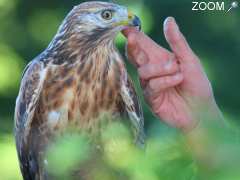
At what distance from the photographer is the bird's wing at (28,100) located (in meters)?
2.34

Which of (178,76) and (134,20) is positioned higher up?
(134,20)

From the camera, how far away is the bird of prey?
2.34 m

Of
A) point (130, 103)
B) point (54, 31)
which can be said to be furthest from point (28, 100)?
point (54, 31)

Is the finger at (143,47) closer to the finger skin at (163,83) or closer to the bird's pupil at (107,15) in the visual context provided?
the finger skin at (163,83)

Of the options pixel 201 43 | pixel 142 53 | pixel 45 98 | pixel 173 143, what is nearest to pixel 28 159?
pixel 45 98

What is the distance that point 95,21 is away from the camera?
95.0 inches

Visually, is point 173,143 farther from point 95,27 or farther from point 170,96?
point 95,27

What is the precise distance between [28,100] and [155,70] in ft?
1.84

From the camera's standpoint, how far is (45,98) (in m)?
2.38

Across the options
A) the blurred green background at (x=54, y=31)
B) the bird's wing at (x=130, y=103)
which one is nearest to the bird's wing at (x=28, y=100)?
the bird's wing at (x=130, y=103)

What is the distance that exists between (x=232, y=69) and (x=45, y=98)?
231 centimetres

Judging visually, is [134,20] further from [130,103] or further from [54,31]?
[54,31]

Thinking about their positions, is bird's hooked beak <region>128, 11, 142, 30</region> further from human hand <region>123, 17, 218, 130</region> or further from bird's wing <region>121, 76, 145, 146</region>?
bird's wing <region>121, 76, 145, 146</region>

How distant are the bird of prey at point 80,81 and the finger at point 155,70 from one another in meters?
0.23
